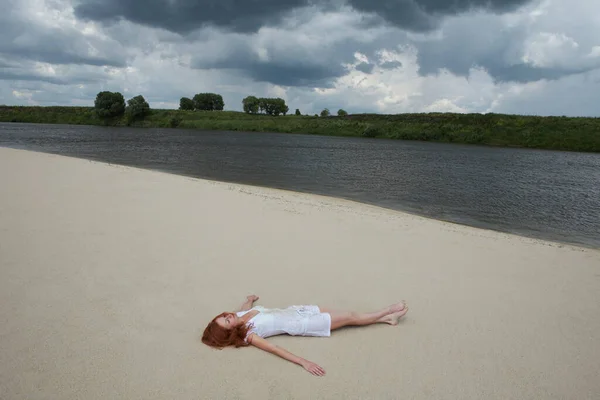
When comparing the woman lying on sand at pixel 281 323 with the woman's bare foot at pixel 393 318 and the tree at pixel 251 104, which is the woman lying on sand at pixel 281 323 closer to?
the woman's bare foot at pixel 393 318

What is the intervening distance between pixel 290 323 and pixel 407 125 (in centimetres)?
9386

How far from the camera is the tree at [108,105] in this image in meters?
111

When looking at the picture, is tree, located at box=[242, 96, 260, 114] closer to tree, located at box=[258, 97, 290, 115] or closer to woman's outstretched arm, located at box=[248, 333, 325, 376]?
tree, located at box=[258, 97, 290, 115]

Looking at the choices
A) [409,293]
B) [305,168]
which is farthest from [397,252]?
[305,168]

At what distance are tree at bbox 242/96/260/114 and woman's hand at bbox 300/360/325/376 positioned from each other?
154 m

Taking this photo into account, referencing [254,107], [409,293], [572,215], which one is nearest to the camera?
[409,293]

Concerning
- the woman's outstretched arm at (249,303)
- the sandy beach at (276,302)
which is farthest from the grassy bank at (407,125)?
the woman's outstretched arm at (249,303)

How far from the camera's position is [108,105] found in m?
112

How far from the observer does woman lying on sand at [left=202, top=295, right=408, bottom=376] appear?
480 cm

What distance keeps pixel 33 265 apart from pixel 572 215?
21089 mm

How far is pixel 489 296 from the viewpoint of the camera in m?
6.68

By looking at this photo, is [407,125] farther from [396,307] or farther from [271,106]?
[396,307]

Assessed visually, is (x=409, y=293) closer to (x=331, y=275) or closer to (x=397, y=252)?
(x=331, y=275)

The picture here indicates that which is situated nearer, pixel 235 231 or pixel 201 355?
pixel 201 355
